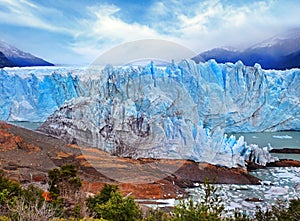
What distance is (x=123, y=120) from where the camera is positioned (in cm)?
1544

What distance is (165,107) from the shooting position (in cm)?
1750

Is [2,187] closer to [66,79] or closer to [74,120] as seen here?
[74,120]

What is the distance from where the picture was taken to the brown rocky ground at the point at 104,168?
423 inches

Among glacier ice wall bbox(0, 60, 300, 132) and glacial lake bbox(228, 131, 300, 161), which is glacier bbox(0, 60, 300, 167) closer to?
glacier ice wall bbox(0, 60, 300, 132)

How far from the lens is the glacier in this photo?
14180 mm

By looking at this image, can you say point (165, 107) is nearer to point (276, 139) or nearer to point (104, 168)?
point (104, 168)

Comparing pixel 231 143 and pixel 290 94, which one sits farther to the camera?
pixel 290 94

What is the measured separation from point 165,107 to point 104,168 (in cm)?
600

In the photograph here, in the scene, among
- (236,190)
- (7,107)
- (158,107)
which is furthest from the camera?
(7,107)

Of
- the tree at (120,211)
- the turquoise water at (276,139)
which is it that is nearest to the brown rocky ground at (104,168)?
the tree at (120,211)

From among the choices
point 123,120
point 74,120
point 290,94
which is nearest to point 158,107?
point 123,120

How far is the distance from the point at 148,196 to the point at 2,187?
15.1 feet

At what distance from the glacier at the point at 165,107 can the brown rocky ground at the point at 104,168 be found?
877 mm

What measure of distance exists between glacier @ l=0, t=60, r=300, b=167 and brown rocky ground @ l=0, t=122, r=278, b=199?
877 mm
